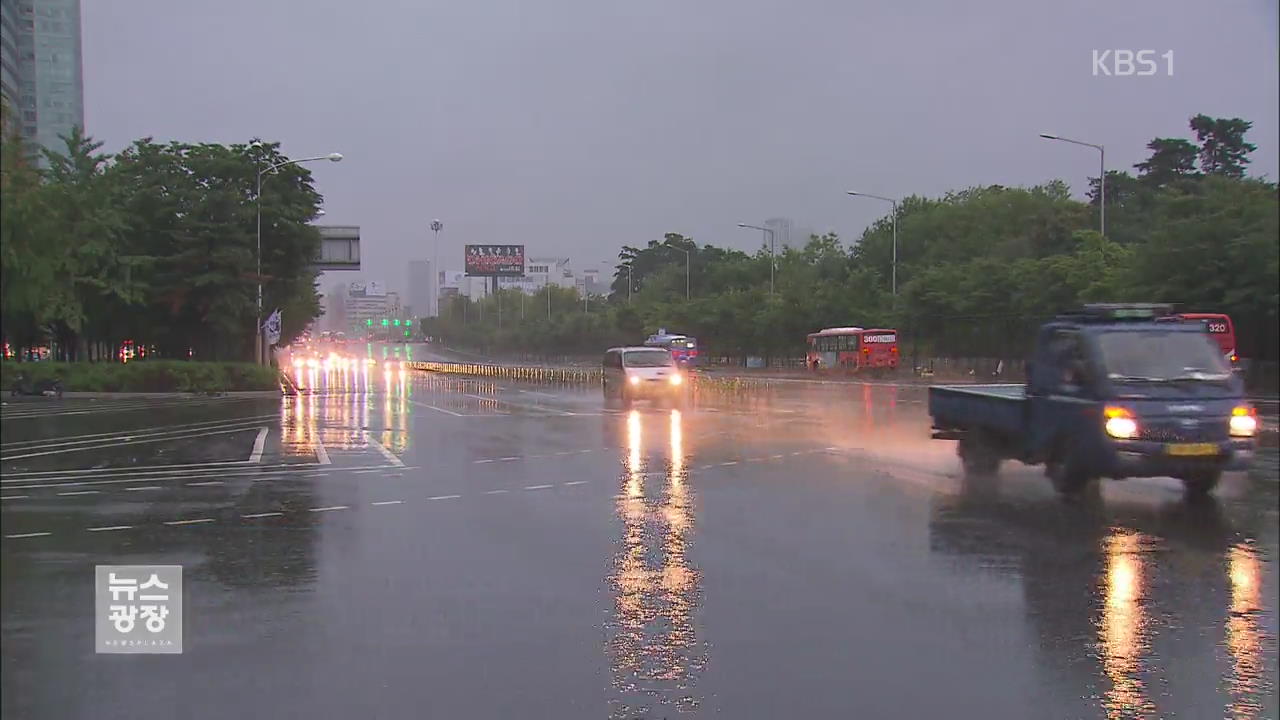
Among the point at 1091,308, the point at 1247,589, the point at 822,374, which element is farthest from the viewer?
the point at 822,374

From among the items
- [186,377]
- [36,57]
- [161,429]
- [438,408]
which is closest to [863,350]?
[438,408]

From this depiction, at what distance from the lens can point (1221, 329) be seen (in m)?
7.60

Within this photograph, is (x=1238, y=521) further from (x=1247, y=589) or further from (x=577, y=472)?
(x=577, y=472)

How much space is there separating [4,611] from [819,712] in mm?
3460

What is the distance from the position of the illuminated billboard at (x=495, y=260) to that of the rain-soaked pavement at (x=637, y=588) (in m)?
98.4

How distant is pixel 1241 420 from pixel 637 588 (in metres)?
6.88

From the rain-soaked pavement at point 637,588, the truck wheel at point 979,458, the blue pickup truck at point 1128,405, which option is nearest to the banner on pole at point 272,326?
the rain-soaked pavement at point 637,588

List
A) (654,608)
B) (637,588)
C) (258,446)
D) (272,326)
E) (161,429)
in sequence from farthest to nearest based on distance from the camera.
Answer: (272,326)
(161,429)
(258,446)
(637,588)
(654,608)

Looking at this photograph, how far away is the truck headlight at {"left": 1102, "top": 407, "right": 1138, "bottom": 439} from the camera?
1011cm

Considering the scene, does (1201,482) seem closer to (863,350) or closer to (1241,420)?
(1241,420)

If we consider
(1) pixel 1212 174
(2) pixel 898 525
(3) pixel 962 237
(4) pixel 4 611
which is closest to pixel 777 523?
(2) pixel 898 525

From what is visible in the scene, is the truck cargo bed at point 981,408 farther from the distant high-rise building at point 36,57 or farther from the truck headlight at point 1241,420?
the distant high-rise building at point 36,57

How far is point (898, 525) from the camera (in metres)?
9.68

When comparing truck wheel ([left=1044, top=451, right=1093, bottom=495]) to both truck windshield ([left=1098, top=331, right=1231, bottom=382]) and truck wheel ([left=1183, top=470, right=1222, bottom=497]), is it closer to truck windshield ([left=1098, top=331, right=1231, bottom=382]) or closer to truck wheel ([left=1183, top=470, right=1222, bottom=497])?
truck wheel ([left=1183, top=470, right=1222, bottom=497])
